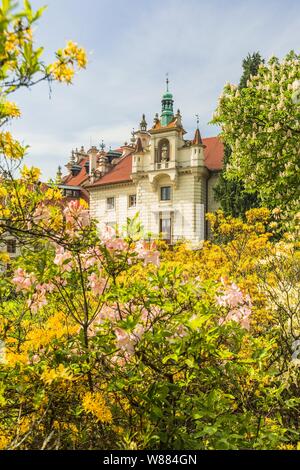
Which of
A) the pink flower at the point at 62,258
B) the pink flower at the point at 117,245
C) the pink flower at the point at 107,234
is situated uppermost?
the pink flower at the point at 107,234

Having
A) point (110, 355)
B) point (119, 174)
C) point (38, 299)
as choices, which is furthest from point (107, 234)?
point (119, 174)

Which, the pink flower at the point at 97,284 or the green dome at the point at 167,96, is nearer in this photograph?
the pink flower at the point at 97,284

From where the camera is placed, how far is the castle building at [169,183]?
36.3m

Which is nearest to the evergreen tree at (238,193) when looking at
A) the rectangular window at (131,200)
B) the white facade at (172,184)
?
the white facade at (172,184)

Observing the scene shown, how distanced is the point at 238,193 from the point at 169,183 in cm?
1014

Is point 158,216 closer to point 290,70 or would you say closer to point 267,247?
point 267,247

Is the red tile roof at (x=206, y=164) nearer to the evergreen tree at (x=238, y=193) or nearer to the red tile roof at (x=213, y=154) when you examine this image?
the red tile roof at (x=213, y=154)

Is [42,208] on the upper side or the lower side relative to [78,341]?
upper

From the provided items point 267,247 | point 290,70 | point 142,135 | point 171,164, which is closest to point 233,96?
point 290,70

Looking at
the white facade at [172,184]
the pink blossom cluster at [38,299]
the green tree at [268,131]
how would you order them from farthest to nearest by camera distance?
1. the white facade at [172,184]
2. the green tree at [268,131]
3. the pink blossom cluster at [38,299]

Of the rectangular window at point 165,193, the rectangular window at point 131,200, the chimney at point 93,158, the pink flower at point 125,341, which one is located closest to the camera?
the pink flower at point 125,341

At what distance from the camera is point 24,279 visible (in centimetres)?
373

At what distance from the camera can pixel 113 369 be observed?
3.13 m
